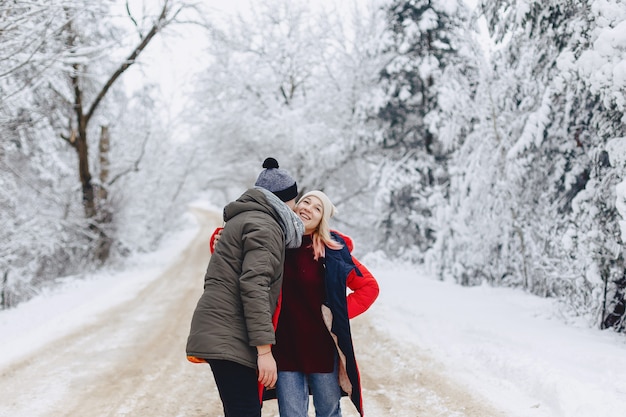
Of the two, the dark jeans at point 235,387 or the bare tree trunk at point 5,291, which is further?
the bare tree trunk at point 5,291

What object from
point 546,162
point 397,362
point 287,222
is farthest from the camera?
point 546,162

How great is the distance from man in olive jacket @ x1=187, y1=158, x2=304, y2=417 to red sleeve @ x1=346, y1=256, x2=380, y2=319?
0.62m

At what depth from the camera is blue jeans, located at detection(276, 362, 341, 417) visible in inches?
105

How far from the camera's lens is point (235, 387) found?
232cm

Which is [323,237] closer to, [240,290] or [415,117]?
[240,290]

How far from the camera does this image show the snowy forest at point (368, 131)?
6426 mm

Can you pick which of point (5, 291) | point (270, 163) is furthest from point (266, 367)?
point (5, 291)

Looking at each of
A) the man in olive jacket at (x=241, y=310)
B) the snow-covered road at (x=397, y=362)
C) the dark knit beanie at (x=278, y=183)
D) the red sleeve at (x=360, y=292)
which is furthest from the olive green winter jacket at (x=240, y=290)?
the snow-covered road at (x=397, y=362)

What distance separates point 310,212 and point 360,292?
531mm

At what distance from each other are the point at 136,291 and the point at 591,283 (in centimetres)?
939

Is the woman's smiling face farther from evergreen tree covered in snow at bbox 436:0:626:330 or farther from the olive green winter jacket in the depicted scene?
evergreen tree covered in snow at bbox 436:0:626:330

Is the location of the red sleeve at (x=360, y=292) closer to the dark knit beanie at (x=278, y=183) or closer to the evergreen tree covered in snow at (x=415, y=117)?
the dark knit beanie at (x=278, y=183)

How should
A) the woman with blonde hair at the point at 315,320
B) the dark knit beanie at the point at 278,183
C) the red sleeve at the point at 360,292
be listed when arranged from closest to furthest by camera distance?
1. the dark knit beanie at the point at 278,183
2. the woman with blonde hair at the point at 315,320
3. the red sleeve at the point at 360,292

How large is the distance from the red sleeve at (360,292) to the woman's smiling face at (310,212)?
34 centimetres
